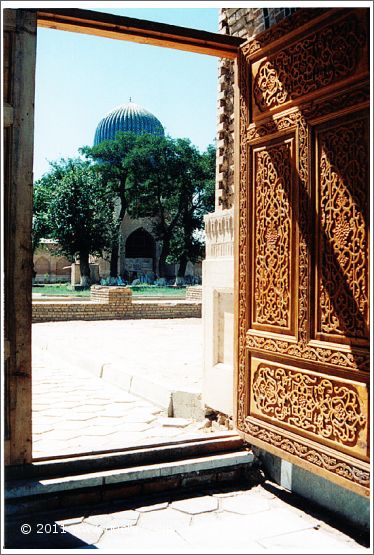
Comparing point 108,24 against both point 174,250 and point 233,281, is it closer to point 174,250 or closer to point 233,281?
point 233,281

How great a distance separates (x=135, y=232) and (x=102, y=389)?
41.6 m

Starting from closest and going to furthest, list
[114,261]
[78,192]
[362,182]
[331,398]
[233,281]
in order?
[362,182] → [331,398] → [233,281] → [78,192] → [114,261]

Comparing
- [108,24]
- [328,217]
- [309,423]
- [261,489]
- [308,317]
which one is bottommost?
[261,489]

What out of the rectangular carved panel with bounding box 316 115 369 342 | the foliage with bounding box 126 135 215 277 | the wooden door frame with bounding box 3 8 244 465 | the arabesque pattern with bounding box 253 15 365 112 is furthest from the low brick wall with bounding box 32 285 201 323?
the foliage with bounding box 126 135 215 277

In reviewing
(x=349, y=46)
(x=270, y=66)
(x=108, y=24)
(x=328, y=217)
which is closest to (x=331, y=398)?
(x=328, y=217)

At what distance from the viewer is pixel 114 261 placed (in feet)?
135

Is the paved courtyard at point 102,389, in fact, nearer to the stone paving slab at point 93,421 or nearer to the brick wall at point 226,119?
the stone paving slab at point 93,421

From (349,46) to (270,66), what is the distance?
2.57ft

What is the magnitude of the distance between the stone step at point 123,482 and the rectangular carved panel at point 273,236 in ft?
3.33

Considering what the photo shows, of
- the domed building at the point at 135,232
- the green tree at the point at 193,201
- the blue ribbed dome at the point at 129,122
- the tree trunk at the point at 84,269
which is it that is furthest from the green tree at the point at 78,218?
the blue ribbed dome at the point at 129,122

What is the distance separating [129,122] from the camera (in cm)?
5238

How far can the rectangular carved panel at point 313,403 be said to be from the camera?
9.84ft

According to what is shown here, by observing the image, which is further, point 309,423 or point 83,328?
point 83,328

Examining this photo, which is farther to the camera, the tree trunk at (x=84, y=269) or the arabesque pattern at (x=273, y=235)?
the tree trunk at (x=84, y=269)
